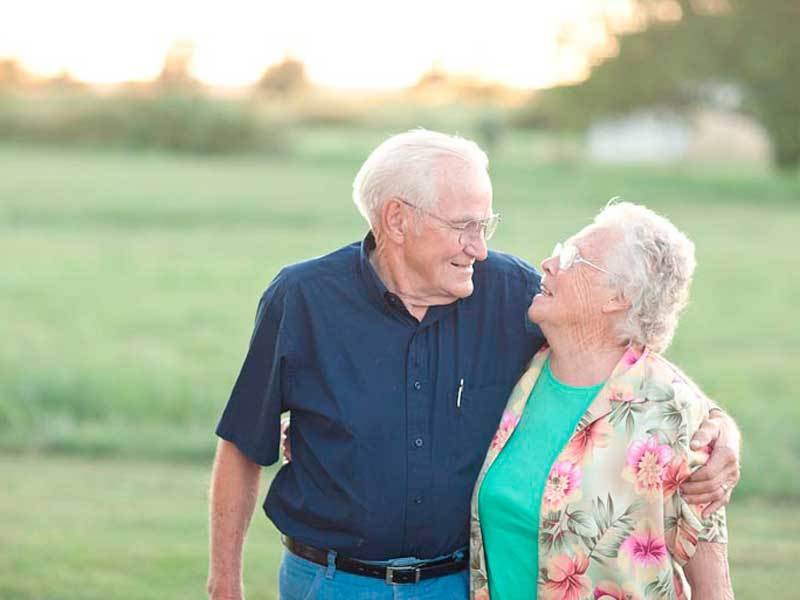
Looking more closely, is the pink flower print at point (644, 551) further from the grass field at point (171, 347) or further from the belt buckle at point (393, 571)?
the grass field at point (171, 347)

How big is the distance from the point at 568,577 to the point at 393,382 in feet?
1.69

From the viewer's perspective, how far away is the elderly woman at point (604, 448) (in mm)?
2578

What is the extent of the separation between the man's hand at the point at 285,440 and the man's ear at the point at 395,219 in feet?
1.51

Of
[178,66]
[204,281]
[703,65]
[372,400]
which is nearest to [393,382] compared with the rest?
[372,400]

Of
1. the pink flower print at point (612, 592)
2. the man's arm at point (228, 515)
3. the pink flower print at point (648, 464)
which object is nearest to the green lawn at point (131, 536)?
the man's arm at point (228, 515)

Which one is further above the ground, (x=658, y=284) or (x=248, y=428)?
(x=658, y=284)

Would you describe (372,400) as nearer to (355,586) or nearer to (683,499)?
(355,586)

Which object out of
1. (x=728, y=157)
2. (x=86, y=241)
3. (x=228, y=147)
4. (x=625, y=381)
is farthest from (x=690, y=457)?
(x=728, y=157)

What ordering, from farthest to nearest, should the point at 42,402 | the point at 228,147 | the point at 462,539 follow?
the point at 228,147, the point at 42,402, the point at 462,539

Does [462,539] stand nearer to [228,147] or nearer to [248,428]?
[248,428]

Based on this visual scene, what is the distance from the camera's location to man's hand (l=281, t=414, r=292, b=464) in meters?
2.86

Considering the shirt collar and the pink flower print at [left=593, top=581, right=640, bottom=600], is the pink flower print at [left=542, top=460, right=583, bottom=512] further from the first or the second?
the shirt collar

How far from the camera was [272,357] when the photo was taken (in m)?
2.78

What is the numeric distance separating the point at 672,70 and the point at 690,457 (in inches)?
1262
